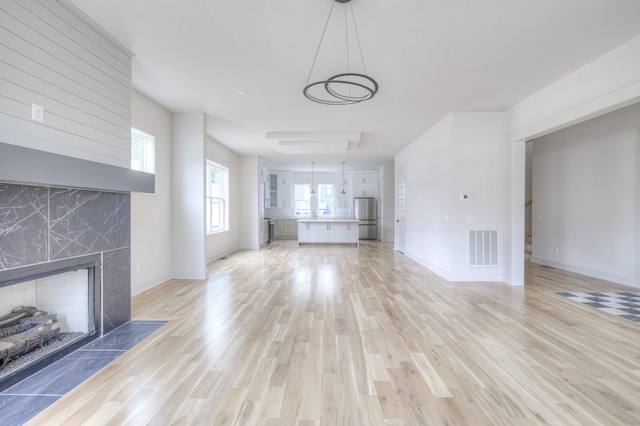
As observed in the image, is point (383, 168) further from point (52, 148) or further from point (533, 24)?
point (52, 148)

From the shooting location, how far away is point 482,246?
16.0 feet

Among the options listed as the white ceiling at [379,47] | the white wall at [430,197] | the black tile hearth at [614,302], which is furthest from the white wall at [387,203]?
the black tile hearth at [614,302]

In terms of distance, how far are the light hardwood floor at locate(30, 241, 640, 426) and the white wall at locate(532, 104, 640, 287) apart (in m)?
1.88

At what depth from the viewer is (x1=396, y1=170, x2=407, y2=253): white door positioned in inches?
306

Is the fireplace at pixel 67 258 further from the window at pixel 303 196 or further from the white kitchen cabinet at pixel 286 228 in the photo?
the window at pixel 303 196

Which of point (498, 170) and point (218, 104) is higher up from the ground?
point (218, 104)

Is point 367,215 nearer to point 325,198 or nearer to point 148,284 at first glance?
point 325,198

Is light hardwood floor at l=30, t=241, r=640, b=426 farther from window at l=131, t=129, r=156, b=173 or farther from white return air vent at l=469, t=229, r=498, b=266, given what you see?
window at l=131, t=129, r=156, b=173

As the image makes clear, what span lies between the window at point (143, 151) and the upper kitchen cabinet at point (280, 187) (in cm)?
744

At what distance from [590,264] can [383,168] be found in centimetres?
639

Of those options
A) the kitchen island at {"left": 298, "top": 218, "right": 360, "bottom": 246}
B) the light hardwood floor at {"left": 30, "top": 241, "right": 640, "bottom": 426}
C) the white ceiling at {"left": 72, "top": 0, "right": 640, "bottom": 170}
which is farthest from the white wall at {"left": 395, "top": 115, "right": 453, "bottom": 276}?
the kitchen island at {"left": 298, "top": 218, "right": 360, "bottom": 246}

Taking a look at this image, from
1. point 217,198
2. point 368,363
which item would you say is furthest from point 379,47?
point 217,198

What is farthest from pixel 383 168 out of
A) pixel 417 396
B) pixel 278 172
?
pixel 417 396

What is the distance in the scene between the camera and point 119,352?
95.9 inches
